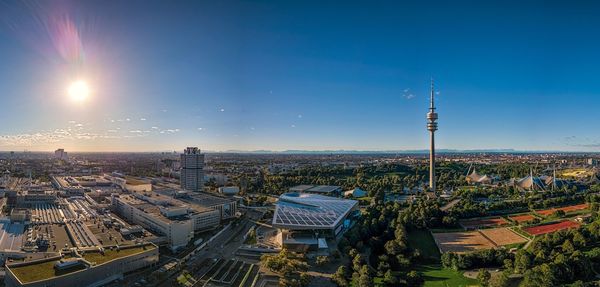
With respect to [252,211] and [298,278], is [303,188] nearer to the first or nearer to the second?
[252,211]

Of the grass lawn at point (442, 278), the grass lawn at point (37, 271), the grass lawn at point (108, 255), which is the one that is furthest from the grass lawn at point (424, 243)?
the grass lawn at point (37, 271)

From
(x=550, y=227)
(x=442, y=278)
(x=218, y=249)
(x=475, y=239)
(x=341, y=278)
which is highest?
(x=550, y=227)

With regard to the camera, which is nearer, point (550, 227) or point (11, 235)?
point (11, 235)

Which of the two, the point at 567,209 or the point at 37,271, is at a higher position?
the point at 567,209

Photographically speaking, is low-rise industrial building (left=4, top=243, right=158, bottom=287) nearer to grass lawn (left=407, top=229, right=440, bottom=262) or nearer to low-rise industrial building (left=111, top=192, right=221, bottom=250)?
low-rise industrial building (left=111, top=192, right=221, bottom=250)

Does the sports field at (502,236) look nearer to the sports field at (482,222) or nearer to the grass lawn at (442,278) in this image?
the sports field at (482,222)

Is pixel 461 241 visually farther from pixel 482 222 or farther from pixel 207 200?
pixel 207 200

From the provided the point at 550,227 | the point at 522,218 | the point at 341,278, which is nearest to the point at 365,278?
the point at 341,278

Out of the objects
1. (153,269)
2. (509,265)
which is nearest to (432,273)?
(509,265)
